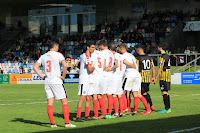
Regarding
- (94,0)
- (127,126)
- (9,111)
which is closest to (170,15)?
(94,0)

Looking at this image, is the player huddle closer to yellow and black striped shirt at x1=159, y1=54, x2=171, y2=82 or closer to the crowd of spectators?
yellow and black striped shirt at x1=159, y1=54, x2=171, y2=82

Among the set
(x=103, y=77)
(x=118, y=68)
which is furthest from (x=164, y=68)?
(x=103, y=77)

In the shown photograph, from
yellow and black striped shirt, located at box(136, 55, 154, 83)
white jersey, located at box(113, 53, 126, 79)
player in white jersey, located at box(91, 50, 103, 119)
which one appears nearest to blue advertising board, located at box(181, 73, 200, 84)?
yellow and black striped shirt, located at box(136, 55, 154, 83)

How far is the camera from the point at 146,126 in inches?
409

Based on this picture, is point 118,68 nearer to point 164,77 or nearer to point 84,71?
point 84,71

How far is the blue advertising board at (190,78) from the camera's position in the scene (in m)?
31.5

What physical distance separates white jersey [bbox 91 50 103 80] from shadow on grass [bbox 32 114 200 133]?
52.1 inches

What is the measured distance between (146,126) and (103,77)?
89.0 inches

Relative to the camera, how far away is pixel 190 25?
39.9 meters

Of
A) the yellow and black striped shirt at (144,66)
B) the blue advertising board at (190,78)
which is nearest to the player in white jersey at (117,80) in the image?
the yellow and black striped shirt at (144,66)

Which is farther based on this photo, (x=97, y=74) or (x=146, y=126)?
(x=97, y=74)

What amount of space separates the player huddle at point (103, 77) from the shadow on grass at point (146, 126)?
26.5 inches

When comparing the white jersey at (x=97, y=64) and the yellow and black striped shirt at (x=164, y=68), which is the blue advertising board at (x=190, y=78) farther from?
the white jersey at (x=97, y=64)

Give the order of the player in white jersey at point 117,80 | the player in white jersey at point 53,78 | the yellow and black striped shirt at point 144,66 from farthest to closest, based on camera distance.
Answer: the yellow and black striped shirt at point 144,66, the player in white jersey at point 117,80, the player in white jersey at point 53,78
